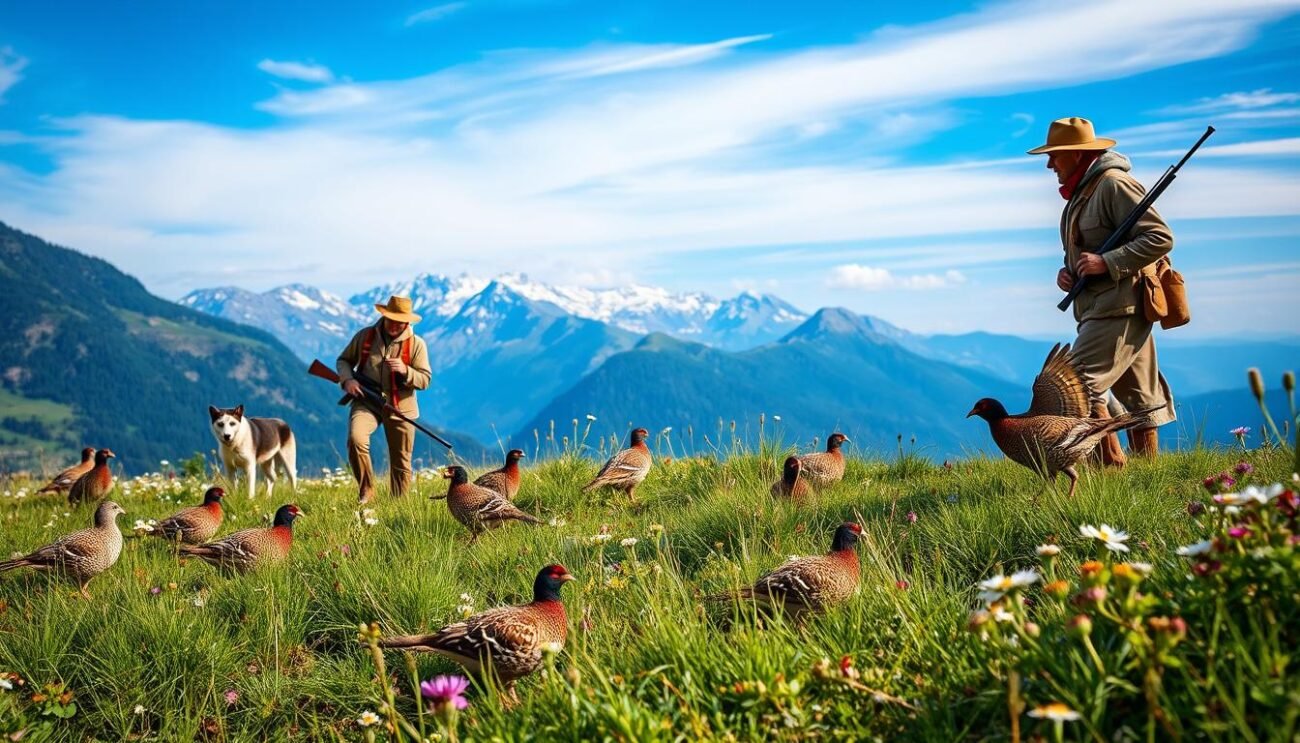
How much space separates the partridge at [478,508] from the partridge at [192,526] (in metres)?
2.70

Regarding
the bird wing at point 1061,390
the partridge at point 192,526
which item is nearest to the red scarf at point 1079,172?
the bird wing at point 1061,390

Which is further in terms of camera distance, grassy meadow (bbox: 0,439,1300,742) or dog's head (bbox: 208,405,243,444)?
dog's head (bbox: 208,405,243,444)

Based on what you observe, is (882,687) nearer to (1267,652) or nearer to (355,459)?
(1267,652)

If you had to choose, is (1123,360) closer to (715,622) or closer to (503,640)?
(715,622)

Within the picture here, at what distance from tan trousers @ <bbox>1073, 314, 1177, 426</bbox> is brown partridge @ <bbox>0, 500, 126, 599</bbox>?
9473 millimetres

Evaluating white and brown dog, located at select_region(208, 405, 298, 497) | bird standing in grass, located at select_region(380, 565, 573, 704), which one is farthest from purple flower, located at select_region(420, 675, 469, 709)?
white and brown dog, located at select_region(208, 405, 298, 497)

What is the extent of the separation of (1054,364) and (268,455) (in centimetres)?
1240

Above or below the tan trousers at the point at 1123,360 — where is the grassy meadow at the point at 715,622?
below

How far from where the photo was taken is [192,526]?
9.34m

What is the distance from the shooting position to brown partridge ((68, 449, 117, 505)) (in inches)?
480

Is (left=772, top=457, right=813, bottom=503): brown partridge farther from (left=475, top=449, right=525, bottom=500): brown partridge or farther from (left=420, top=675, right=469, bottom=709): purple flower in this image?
(left=420, top=675, right=469, bottom=709): purple flower

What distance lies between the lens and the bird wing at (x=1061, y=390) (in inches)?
314

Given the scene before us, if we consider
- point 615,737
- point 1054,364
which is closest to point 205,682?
point 615,737

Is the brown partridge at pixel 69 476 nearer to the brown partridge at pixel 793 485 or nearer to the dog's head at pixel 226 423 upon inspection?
the dog's head at pixel 226 423
